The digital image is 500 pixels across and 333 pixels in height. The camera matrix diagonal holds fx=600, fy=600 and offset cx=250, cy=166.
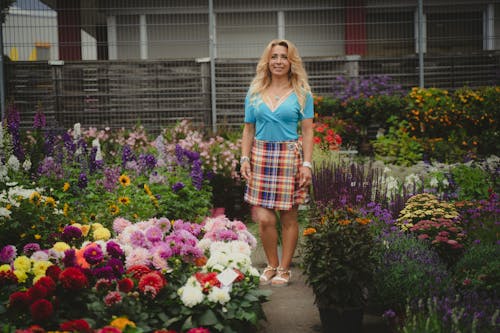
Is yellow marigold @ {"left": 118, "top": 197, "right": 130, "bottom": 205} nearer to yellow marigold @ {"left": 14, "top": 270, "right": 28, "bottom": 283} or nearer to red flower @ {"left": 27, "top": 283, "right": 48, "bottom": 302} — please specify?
yellow marigold @ {"left": 14, "top": 270, "right": 28, "bottom": 283}

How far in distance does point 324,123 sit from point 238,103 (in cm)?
208

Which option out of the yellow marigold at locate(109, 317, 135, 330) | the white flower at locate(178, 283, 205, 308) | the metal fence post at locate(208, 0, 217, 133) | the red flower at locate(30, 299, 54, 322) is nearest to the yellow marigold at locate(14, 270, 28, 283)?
the red flower at locate(30, 299, 54, 322)

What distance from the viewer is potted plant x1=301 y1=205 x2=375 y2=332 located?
11.1ft

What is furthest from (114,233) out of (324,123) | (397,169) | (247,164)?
(324,123)

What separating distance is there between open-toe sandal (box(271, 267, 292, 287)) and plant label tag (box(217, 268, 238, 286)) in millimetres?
1219

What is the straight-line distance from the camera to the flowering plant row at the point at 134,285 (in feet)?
9.48

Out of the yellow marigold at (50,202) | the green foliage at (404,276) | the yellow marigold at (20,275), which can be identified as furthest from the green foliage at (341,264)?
the yellow marigold at (50,202)

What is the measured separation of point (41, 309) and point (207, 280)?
2.89ft

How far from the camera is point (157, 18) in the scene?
15078 millimetres

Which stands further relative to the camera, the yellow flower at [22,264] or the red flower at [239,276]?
the red flower at [239,276]

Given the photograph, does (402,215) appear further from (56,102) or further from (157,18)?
(157,18)

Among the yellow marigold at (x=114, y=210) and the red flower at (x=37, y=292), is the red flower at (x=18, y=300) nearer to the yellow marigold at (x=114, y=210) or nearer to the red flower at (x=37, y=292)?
the red flower at (x=37, y=292)

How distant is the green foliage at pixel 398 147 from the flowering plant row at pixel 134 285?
547 centimetres

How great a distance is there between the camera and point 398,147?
8969mm
